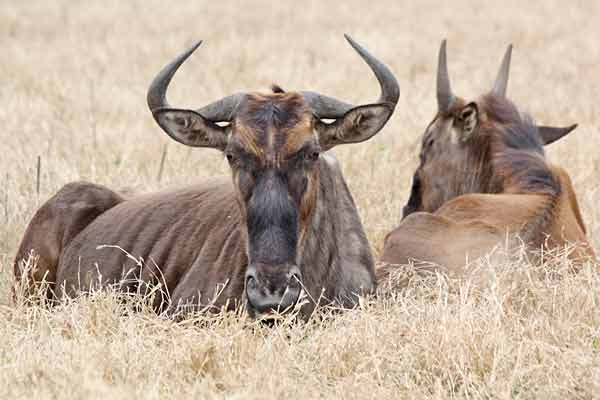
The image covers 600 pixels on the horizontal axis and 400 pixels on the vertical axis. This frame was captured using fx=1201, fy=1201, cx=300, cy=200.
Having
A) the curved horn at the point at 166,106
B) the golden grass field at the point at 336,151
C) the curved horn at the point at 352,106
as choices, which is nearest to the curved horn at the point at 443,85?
the golden grass field at the point at 336,151

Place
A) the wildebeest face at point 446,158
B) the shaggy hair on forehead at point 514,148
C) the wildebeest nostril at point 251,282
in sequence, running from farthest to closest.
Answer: the wildebeest face at point 446,158 < the shaggy hair on forehead at point 514,148 < the wildebeest nostril at point 251,282

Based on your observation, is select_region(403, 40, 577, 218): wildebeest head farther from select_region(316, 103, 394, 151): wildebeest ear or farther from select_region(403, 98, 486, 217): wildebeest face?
select_region(316, 103, 394, 151): wildebeest ear

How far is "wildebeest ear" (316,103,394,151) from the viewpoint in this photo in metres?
6.40

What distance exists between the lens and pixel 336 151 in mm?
10250

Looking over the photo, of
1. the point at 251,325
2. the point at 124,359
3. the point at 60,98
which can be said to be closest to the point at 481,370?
the point at 251,325

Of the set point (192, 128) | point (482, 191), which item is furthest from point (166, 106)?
point (482, 191)

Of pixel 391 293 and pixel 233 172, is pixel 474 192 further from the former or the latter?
pixel 233 172

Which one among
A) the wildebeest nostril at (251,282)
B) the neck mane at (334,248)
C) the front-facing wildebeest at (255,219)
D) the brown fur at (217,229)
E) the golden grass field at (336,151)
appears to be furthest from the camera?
A: the neck mane at (334,248)

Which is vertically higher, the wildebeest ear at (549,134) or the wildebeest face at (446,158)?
the wildebeest ear at (549,134)

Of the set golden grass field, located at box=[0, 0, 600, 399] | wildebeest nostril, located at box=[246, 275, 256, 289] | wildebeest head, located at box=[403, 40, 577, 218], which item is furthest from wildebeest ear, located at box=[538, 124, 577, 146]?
wildebeest nostril, located at box=[246, 275, 256, 289]

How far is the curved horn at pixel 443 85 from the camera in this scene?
29.0ft

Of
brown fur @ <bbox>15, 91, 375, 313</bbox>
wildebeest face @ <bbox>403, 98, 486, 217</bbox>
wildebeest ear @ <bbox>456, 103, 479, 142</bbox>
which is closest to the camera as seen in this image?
brown fur @ <bbox>15, 91, 375, 313</bbox>

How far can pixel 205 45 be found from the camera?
17281 mm

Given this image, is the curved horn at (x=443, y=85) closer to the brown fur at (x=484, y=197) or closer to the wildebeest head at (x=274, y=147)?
the brown fur at (x=484, y=197)
